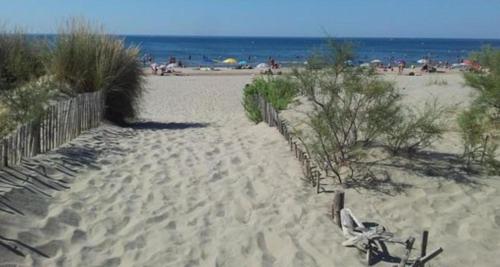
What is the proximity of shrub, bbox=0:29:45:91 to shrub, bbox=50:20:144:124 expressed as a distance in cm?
87

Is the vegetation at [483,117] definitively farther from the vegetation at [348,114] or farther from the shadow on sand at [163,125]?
the shadow on sand at [163,125]

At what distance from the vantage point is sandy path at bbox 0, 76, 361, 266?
476 cm

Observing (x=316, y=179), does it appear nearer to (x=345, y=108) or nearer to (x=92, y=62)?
(x=345, y=108)

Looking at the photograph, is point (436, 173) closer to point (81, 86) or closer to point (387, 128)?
point (387, 128)

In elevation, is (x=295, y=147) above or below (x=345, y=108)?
below

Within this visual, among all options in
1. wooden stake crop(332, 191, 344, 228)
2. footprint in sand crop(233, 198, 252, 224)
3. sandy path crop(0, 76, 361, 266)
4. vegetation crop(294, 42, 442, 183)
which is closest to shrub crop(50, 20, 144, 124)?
sandy path crop(0, 76, 361, 266)

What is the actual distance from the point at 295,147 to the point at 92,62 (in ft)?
14.6

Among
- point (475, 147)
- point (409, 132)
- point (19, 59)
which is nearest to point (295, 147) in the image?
point (409, 132)

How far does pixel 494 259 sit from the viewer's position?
5086 millimetres

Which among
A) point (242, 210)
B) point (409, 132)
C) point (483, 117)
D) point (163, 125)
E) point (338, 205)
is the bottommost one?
point (163, 125)

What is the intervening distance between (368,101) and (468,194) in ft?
5.23

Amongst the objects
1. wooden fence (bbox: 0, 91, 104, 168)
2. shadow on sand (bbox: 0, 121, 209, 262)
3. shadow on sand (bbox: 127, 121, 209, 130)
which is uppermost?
wooden fence (bbox: 0, 91, 104, 168)

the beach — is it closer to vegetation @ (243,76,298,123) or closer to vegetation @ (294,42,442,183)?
vegetation @ (294,42,442,183)

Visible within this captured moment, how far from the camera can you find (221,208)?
5922 millimetres
